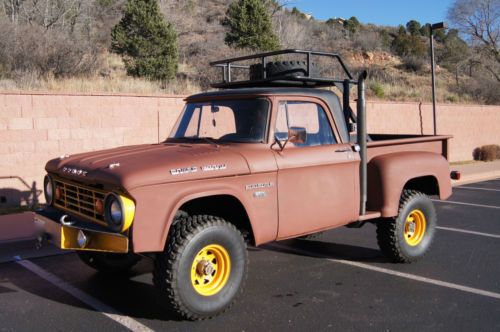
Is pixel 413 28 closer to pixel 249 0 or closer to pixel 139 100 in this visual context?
pixel 249 0

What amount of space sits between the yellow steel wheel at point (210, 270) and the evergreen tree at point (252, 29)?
69.1ft

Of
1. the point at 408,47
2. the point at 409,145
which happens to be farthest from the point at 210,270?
the point at 408,47

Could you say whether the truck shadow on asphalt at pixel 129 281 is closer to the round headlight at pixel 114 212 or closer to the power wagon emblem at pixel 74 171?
the round headlight at pixel 114 212

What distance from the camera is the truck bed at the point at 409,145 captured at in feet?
20.2

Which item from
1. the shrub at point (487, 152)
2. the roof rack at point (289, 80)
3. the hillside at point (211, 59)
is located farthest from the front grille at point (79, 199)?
the shrub at point (487, 152)

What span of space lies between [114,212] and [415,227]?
399 cm

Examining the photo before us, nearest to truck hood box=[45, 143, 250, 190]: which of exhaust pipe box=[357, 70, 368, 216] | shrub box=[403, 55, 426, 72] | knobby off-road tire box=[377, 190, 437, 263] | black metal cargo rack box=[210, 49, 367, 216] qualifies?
black metal cargo rack box=[210, 49, 367, 216]

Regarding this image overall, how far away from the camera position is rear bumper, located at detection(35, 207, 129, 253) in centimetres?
427

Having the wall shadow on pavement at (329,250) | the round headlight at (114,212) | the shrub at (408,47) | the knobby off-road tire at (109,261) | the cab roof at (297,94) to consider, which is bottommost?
the wall shadow on pavement at (329,250)

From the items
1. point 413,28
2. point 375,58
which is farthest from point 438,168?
point 413,28

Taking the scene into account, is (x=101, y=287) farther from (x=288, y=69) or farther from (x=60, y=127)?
(x=60, y=127)

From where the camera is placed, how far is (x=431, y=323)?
4.57 m

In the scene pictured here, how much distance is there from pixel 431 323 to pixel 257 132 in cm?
237

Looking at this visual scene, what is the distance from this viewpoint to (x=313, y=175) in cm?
538
